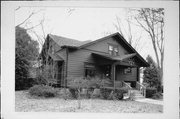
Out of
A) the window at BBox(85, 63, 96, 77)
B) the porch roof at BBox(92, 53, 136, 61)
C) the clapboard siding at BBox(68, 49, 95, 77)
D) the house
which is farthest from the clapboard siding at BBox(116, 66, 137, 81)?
the clapboard siding at BBox(68, 49, 95, 77)

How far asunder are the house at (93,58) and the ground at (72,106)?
1.02 metres

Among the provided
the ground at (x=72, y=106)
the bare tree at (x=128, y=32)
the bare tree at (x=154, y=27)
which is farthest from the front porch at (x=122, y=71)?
the bare tree at (x=154, y=27)

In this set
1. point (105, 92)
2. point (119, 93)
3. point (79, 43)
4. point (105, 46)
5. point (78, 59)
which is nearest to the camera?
point (105, 92)

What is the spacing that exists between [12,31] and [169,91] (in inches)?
186

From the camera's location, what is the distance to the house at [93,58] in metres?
7.54

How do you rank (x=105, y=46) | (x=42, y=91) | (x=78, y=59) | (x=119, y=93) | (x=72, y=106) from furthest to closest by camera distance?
1. (x=105, y=46)
2. (x=78, y=59)
3. (x=119, y=93)
4. (x=42, y=91)
5. (x=72, y=106)

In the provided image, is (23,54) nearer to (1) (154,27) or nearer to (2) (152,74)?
(2) (152,74)

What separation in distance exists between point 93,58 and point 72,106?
2664mm

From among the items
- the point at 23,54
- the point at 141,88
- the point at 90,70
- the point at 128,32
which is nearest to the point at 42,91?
the point at 23,54

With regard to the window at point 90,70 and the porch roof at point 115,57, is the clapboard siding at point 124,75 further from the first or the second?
the window at point 90,70

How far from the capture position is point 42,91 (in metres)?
6.76

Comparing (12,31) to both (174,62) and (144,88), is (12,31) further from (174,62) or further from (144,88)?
(144,88)

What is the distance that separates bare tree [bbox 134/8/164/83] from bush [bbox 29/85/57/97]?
392 cm

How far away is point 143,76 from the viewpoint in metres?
7.99
